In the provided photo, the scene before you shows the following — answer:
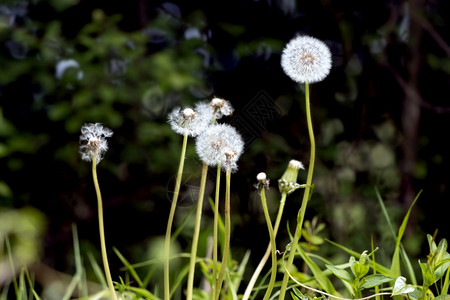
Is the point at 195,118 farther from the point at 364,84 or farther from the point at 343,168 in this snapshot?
the point at 364,84

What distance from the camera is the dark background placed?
170cm

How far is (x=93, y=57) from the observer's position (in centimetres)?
179

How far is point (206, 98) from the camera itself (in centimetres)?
171

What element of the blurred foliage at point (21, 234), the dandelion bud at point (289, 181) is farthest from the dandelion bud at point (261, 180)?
the blurred foliage at point (21, 234)

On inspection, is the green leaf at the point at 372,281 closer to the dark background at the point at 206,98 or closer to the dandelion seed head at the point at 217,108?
the dandelion seed head at the point at 217,108

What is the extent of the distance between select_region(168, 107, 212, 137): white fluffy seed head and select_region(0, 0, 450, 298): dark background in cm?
106

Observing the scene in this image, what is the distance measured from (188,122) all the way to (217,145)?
0.04 meters

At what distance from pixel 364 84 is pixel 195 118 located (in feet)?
4.58

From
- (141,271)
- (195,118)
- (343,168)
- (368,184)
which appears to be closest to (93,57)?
(141,271)

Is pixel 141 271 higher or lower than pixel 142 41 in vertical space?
lower

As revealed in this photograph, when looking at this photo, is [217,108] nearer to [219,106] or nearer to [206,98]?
[219,106]

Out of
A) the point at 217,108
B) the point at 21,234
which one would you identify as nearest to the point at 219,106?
the point at 217,108

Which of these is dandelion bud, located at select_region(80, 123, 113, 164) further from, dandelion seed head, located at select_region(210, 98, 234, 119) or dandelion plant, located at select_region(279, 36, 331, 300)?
dandelion plant, located at select_region(279, 36, 331, 300)

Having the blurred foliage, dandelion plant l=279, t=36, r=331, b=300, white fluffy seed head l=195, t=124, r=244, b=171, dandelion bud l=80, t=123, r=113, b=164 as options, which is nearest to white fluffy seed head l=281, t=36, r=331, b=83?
dandelion plant l=279, t=36, r=331, b=300
